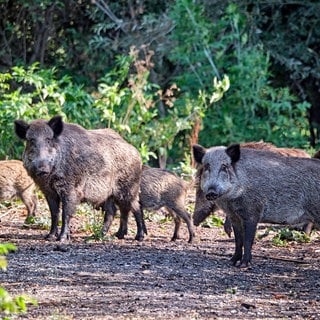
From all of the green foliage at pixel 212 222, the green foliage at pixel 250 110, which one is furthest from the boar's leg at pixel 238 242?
the green foliage at pixel 250 110

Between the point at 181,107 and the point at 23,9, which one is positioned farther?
the point at 23,9

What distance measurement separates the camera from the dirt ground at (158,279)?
302 inches

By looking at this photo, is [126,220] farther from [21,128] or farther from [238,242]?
[238,242]

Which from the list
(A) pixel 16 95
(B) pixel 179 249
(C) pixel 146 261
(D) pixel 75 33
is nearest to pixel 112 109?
(A) pixel 16 95

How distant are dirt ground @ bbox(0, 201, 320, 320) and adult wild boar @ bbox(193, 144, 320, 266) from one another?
0.41 meters

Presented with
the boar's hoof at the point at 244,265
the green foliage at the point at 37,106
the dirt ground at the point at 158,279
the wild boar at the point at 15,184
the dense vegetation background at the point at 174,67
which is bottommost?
the dirt ground at the point at 158,279

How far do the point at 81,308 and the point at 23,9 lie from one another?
47.9ft

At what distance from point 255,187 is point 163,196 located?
2.02 m

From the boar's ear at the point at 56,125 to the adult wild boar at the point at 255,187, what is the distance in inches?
67.7

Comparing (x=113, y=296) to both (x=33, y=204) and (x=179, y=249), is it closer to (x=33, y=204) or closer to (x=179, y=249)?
(x=179, y=249)

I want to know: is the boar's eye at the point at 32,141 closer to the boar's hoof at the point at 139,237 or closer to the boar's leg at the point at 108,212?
the boar's leg at the point at 108,212

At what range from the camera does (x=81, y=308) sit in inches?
299

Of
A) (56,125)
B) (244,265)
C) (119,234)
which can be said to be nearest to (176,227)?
(119,234)

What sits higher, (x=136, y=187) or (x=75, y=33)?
(x=75, y=33)
